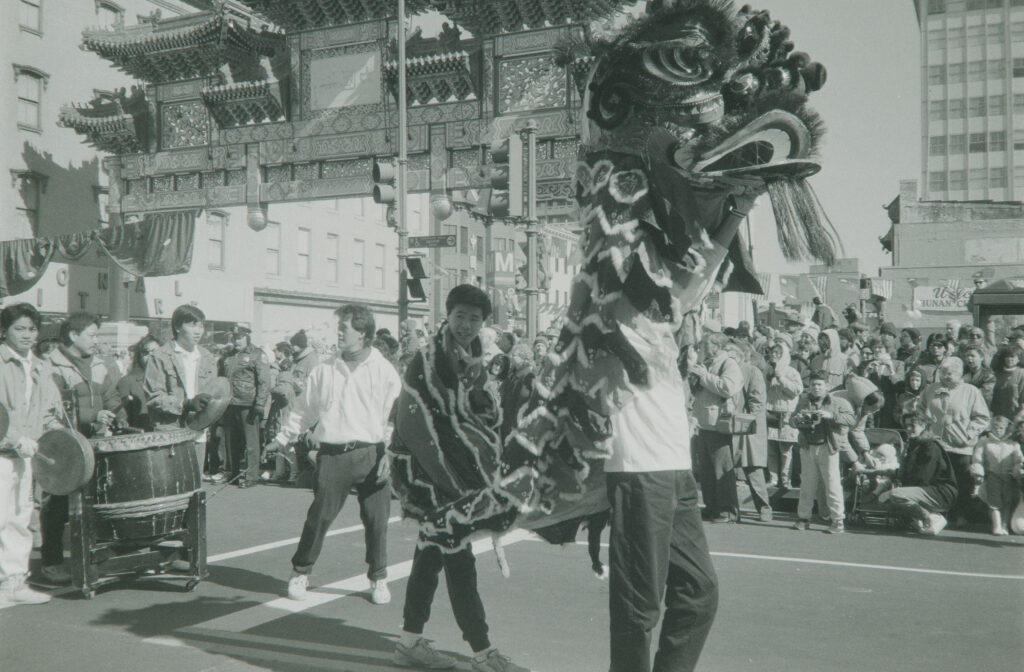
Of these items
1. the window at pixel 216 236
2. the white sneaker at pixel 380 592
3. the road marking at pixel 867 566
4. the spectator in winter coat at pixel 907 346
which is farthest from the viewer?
the window at pixel 216 236

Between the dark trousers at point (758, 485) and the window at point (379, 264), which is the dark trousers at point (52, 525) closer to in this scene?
the dark trousers at point (758, 485)

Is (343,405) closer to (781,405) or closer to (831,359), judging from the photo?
(781,405)

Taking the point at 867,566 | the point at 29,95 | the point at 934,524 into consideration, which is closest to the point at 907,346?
the point at 934,524

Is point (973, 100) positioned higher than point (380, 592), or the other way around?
point (973, 100)

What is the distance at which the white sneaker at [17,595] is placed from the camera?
5598 mm

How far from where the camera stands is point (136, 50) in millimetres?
23406

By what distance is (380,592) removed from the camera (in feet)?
18.7

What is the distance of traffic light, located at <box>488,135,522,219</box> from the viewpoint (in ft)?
35.7

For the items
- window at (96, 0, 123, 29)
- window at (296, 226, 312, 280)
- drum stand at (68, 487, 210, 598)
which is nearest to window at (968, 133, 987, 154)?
window at (296, 226, 312, 280)

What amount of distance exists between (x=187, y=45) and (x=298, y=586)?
67.1 ft

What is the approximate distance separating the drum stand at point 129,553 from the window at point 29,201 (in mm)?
26224

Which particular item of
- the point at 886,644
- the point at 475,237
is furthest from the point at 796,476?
the point at 475,237

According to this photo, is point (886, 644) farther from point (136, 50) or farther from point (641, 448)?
point (136, 50)

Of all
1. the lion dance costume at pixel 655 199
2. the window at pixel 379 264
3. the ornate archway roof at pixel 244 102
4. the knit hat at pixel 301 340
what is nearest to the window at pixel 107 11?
the ornate archway roof at pixel 244 102
